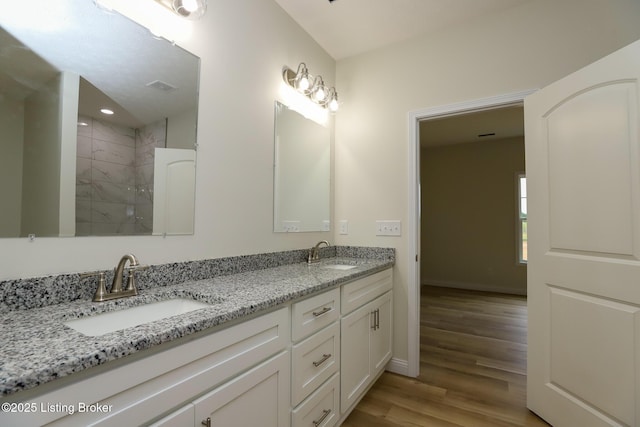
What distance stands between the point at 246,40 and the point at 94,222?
131cm

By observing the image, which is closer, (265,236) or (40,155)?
(40,155)

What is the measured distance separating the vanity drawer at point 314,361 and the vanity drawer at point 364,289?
0.15 metres

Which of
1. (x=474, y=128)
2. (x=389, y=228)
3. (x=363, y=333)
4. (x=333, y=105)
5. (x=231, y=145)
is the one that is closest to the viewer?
(x=231, y=145)

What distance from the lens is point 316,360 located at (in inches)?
55.4

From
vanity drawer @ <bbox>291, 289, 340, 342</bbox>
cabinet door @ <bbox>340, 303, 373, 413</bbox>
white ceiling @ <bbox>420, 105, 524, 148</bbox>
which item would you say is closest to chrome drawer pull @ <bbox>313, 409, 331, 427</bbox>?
cabinet door @ <bbox>340, 303, 373, 413</bbox>

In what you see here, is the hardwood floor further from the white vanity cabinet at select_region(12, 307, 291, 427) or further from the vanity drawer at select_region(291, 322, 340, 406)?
the white vanity cabinet at select_region(12, 307, 291, 427)

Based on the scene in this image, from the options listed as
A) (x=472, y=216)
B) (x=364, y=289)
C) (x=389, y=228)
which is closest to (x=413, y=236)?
(x=389, y=228)

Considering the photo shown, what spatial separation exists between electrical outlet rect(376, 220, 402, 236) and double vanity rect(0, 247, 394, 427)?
576 millimetres

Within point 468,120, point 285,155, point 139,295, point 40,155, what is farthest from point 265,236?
point 468,120

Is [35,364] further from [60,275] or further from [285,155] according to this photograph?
[285,155]

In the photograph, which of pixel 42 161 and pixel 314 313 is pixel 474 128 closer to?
pixel 314 313

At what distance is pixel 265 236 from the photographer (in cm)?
193

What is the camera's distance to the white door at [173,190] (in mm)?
1342

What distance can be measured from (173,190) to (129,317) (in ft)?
1.87
